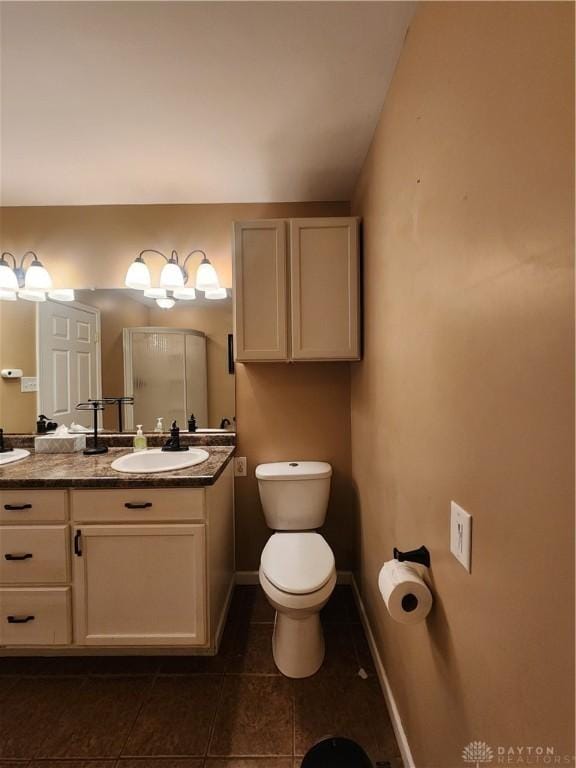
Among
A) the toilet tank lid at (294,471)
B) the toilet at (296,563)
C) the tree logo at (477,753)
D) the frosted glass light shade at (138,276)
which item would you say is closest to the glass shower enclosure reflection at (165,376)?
the frosted glass light shade at (138,276)

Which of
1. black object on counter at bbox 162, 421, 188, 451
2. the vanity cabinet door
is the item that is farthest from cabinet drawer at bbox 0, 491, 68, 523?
black object on counter at bbox 162, 421, 188, 451

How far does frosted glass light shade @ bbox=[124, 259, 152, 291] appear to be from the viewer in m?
1.95

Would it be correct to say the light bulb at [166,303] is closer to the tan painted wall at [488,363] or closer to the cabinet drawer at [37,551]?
the cabinet drawer at [37,551]

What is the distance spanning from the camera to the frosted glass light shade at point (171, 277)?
1.96 metres

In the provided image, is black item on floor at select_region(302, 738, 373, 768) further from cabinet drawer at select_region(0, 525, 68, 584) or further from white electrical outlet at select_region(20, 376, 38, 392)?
white electrical outlet at select_region(20, 376, 38, 392)

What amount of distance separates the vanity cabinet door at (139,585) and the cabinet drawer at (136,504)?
42mm

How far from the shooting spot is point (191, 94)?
51.1 inches

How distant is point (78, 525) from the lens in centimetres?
145

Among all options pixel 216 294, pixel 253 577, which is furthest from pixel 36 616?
pixel 216 294

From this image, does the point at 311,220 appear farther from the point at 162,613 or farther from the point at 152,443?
the point at 162,613

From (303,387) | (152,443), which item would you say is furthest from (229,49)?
(152,443)

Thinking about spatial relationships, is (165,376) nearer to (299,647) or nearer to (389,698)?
(299,647)

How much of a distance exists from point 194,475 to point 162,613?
62cm

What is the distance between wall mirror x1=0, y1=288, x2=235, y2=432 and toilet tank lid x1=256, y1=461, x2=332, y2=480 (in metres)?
0.41
